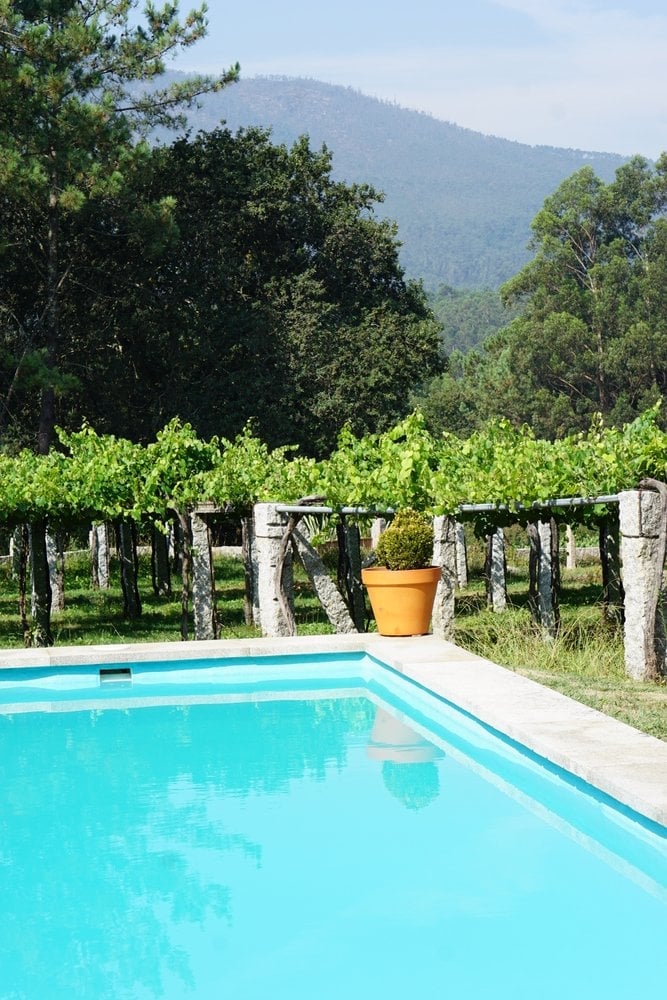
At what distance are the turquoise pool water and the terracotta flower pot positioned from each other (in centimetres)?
198

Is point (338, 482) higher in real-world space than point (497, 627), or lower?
higher

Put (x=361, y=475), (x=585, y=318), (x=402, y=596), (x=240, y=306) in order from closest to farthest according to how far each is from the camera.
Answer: (x=402, y=596), (x=361, y=475), (x=240, y=306), (x=585, y=318)

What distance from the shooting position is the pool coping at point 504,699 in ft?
19.9

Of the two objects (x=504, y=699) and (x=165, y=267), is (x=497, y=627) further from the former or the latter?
(x=165, y=267)

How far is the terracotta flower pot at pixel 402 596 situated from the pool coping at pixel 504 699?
154mm

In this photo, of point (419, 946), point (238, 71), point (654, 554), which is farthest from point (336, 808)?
point (238, 71)

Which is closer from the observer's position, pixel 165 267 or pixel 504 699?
pixel 504 699

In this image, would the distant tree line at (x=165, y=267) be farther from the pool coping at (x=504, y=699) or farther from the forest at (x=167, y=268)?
the pool coping at (x=504, y=699)

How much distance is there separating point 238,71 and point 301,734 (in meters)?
22.5

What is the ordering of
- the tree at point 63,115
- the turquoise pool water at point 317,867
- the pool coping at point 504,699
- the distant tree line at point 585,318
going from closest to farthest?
the turquoise pool water at point 317,867 → the pool coping at point 504,699 → the tree at point 63,115 → the distant tree line at point 585,318

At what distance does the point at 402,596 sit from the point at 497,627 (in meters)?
1.93

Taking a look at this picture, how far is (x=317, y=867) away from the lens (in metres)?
5.84

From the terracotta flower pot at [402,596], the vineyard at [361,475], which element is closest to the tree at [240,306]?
the vineyard at [361,475]

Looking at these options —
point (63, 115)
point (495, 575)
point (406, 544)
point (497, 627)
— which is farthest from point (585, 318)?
point (406, 544)
